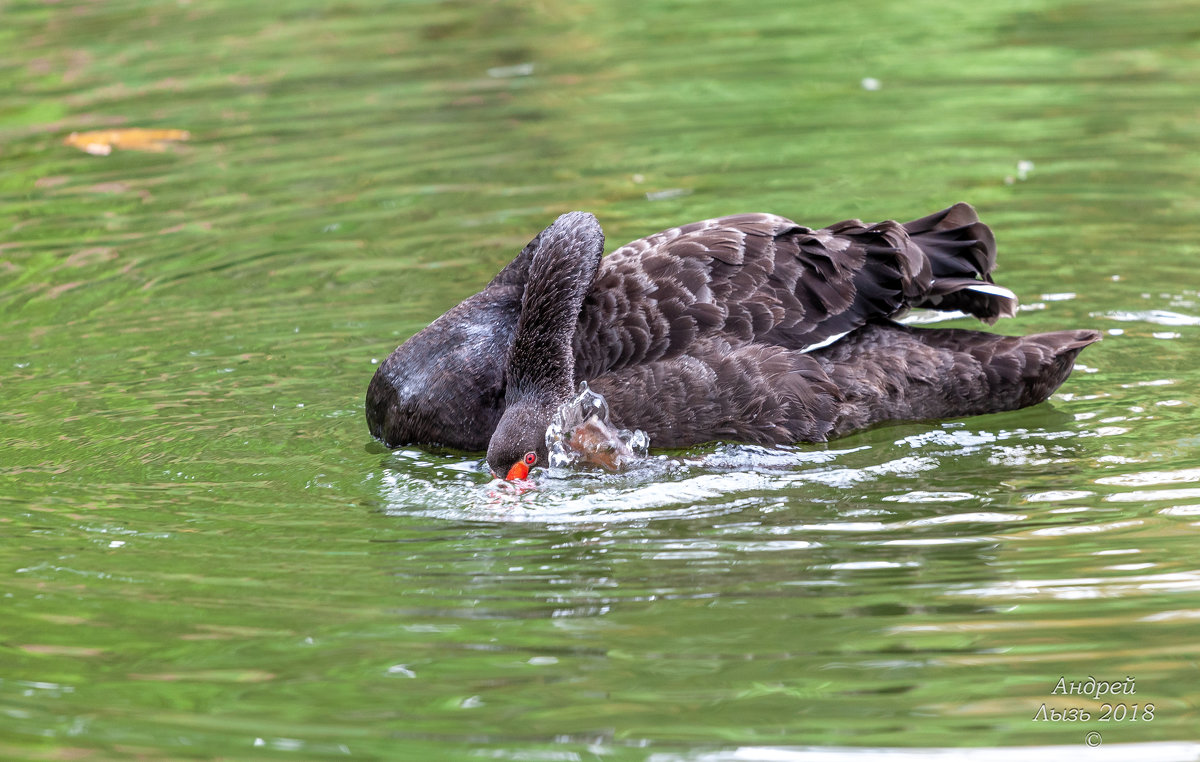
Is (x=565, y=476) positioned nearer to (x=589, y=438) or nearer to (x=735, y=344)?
(x=589, y=438)

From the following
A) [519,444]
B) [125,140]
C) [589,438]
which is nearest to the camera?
[519,444]

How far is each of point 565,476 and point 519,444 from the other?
0.87 ft

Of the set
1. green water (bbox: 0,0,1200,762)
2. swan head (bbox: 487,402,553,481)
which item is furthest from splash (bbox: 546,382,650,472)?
green water (bbox: 0,0,1200,762)

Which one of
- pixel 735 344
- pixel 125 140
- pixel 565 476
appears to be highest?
pixel 125 140

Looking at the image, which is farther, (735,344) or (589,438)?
(735,344)

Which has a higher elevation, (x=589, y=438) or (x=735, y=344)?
(x=735, y=344)

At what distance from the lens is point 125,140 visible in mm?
13117

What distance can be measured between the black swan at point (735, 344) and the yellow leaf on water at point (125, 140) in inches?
280

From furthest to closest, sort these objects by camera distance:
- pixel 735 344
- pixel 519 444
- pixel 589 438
Result: pixel 735 344 → pixel 589 438 → pixel 519 444

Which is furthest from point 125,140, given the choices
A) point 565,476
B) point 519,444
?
point 565,476

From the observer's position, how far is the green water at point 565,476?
14.1ft

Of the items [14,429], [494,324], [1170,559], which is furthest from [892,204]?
[14,429]

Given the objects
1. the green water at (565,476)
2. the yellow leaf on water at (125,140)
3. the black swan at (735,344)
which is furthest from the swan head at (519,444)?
the yellow leaf on water at (125,140)

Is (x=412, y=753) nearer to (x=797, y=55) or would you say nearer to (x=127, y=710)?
(x=127, y=710)
